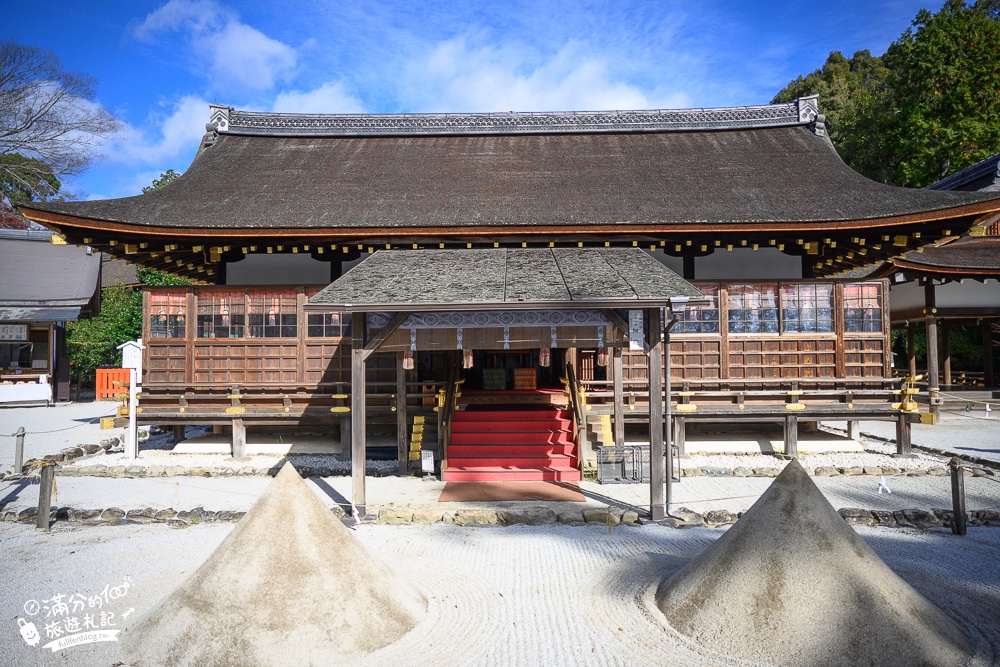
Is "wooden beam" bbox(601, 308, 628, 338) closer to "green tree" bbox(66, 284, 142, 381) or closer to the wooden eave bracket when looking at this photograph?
the wooden eave bracket

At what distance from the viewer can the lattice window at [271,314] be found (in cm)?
1164

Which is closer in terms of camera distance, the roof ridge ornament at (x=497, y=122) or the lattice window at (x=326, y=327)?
the lattice window at (x=326, y=327)

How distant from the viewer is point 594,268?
8.89 metres

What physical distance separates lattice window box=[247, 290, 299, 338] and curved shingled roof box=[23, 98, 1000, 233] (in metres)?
1.57

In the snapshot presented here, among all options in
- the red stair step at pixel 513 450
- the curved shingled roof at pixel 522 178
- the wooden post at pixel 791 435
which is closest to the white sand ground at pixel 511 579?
the red stair step at pixel 513 450

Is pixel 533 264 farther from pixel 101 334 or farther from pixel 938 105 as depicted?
pixel 938 105

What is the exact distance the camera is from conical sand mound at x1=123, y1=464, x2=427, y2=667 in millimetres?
4242

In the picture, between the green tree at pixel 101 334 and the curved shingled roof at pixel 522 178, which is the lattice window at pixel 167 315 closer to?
the curved shingled roof at pixel 522 178

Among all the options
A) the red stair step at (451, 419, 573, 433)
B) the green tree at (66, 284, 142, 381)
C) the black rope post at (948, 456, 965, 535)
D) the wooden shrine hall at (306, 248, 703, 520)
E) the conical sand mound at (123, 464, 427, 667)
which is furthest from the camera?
the green tree at (66, 284, 142, 381)

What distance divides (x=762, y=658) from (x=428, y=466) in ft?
22.7

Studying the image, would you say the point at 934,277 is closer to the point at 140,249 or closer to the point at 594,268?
the point at 594,268

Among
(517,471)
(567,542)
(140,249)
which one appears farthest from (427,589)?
(140,249)

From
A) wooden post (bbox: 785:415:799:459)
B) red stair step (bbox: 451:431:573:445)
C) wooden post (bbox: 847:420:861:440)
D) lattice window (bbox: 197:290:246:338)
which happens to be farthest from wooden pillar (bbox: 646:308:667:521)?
lattice window (bbox: 197:290:246:338)

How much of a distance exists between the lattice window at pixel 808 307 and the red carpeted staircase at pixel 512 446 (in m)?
5.03
